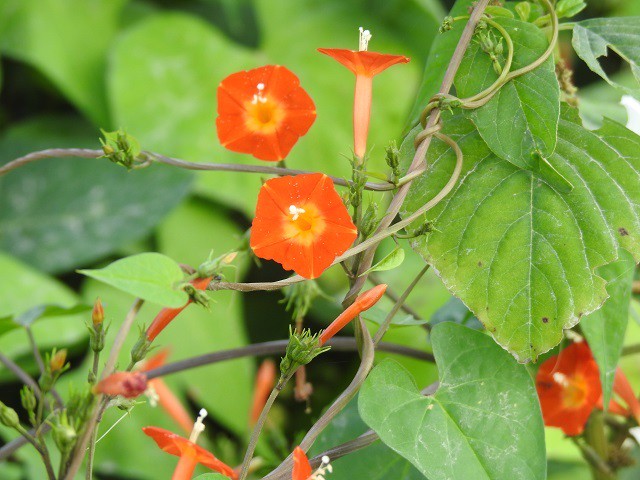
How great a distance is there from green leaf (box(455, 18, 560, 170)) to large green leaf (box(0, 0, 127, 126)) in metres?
0.79

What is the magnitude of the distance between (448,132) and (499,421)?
0.15m

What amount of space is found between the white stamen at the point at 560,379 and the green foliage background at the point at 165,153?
37 cm

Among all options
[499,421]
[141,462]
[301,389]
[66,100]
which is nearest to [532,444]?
[499,421]

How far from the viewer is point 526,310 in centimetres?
38

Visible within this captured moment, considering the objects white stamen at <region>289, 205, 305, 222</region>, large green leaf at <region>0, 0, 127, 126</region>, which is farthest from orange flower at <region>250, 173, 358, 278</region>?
large green leaf at <region>0, 0, 127, 126</region>

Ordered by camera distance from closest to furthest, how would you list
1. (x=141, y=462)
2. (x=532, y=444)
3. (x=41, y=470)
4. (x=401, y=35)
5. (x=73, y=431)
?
1. (x=73, y=431)
2. (x=532, y=444)
3. (x=41, y=470)
4. (x=141, y=462)
5. (x=401, y=35)

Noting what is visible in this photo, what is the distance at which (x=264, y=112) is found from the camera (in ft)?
1.33

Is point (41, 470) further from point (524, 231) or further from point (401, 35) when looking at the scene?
point (401, 35)

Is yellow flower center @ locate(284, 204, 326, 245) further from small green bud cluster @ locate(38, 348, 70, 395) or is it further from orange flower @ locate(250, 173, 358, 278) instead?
small green bud cluster @ locate(38, 348, 70, 395)

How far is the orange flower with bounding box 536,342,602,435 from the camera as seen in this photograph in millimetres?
470

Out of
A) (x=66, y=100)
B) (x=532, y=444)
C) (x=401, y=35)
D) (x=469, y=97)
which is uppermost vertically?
(x=469, y=97)

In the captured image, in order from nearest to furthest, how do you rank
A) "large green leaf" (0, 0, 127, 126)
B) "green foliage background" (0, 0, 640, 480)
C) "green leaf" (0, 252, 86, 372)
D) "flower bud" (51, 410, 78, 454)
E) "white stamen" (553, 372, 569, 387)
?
"flower bud" (51, 410, 78, 454) → "white stamen" (553, 372, 569, 387) → "green leaf" (0, 252, 86, 372) → "green foliage background" (0, 0, 640, 480) → "large green leaf" (0, 0, 127, 126)

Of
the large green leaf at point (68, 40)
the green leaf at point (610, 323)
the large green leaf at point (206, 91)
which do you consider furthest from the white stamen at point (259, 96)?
the large green leaf at point (68, 40)

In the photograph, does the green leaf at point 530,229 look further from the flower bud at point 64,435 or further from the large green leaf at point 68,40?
the large green leaf at point 68,40
